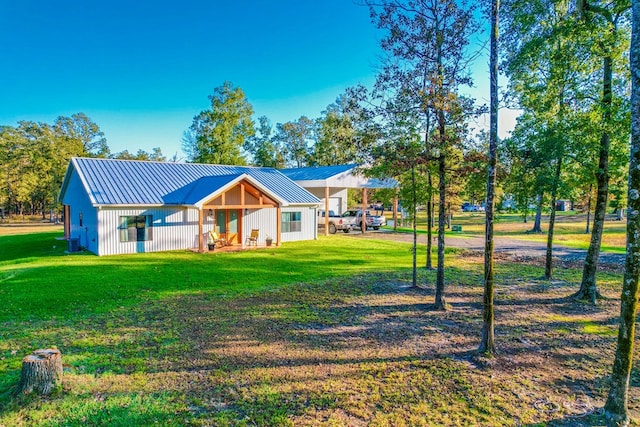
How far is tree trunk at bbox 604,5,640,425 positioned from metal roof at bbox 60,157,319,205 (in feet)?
53.8

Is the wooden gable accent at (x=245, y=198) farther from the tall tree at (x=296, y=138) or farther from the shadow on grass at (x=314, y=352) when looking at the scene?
→ the tall tree at (x=296, y=138)

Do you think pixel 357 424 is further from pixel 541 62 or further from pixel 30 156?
pixel 30 156

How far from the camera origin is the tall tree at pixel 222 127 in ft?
118

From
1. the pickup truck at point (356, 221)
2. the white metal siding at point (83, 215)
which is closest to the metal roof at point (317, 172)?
the pickup truck at point (356, 221)

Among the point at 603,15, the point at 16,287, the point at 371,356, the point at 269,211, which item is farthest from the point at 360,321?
the point at 269,211

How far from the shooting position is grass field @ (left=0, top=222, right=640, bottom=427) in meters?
4.64

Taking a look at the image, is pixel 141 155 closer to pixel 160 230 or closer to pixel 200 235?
pixel 160 230

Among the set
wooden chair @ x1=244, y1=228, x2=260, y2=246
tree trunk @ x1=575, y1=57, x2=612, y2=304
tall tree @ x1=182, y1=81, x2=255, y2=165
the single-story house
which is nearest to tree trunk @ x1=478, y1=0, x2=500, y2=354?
tree trunk @ x1=575, y1=57, x2=612, y2=304

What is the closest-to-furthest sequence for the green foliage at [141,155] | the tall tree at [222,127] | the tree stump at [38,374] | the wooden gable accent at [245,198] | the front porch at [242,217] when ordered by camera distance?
the tree stump at [38,374]
the front porch at [242,217]
the wooden gable accent at [245,198]
the tall tree at [222,127]
the green foliage at [141,155]

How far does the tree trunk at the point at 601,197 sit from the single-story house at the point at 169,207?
14.1m

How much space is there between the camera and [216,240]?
62.2 ft

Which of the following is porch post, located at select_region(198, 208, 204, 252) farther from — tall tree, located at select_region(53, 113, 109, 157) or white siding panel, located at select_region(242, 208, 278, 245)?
tall tree, located at select_region(53, 113, 109, 157)

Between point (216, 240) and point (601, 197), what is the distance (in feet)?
52.0

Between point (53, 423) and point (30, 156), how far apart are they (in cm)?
5300
